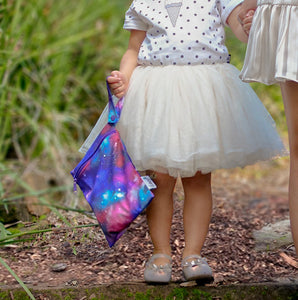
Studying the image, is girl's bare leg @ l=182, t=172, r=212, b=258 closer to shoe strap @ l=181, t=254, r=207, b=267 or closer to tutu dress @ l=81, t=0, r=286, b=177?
shoe strap @ l=181, t=254, r=207, b=267

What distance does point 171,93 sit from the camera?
76.9 inches

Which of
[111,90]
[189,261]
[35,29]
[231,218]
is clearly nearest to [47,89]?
[35,29]

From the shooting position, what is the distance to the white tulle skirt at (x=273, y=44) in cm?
173

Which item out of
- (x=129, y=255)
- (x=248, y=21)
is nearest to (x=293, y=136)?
(x=248, y=21)

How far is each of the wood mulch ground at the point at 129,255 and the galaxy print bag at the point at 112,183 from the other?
1.01ft

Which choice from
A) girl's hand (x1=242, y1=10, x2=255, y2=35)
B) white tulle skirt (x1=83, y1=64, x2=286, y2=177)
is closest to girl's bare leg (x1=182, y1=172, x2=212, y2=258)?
white tulle skirt (x1=83, y1=64, x2=286, y2=177)

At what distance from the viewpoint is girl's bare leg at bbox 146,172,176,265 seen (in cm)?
206

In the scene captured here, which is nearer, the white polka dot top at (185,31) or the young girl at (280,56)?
the young girl at (280,56)

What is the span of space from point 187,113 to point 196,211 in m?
0.36

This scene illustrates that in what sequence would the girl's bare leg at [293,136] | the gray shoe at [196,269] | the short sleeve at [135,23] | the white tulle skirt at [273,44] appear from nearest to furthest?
the white tulle skirt at [273,44]
the girl's bare leg at [293,136]
the gray shoe at [196,269]
the short sleeve at [135,23]

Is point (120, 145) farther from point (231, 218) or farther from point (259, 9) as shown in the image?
point (231, 218)

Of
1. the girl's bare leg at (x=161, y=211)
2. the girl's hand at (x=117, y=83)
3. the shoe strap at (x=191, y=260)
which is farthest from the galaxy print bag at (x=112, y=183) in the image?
the shoe strap at (x=191, y=260)

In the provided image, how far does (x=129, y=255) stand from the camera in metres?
2.39

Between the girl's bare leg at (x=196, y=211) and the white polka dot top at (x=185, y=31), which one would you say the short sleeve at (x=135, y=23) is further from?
the girl's bare leg at (x=196, y=211)
